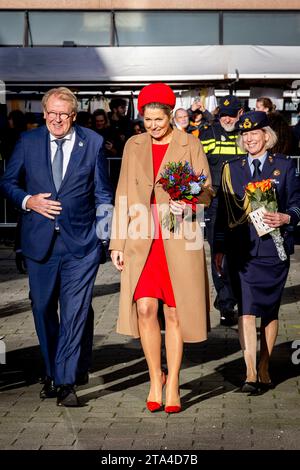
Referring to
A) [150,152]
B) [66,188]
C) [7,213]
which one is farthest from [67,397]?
[7,213]

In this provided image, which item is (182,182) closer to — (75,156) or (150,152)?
(150,152)

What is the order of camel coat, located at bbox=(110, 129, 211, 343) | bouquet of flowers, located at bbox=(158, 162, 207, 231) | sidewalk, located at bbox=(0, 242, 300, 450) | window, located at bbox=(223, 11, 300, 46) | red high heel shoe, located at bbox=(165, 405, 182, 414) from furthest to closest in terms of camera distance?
window, located at bbox=(223, 11, 300, 46) → camel coat, located at bbox=(110, 129, 211, 343) → red high heel shoe, located at bbox=(165, 405, 182, 414) → bouquet of flowers, located at bbox=(158, 162, 207, 231) → sidewalk, located at bbox=(0, 242, 300, 450)

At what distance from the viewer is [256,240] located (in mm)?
8867

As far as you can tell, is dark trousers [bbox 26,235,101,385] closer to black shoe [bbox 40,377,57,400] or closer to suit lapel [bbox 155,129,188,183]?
black shoe [bbox 40,377,57,400]

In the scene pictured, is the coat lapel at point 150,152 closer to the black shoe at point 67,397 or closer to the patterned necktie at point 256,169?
the patterned necktie at point 256,169

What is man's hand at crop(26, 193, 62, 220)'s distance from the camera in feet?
27.2

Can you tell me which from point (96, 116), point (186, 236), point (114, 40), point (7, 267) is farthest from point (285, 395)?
point (114, 40)

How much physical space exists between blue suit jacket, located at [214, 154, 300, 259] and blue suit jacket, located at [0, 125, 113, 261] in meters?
0.95

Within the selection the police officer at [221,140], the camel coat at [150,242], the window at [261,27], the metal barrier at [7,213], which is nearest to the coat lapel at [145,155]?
the camel coat at [150,242]

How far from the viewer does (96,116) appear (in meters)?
19.2

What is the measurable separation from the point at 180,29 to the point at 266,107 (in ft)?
48.7

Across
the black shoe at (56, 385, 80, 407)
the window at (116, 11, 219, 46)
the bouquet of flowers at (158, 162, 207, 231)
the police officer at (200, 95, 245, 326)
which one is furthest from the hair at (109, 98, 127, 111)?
the bouquet of flowers at (158, 162, 207, 231)

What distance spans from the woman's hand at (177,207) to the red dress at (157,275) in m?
0.25

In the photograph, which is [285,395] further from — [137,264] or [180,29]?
[180,29]
